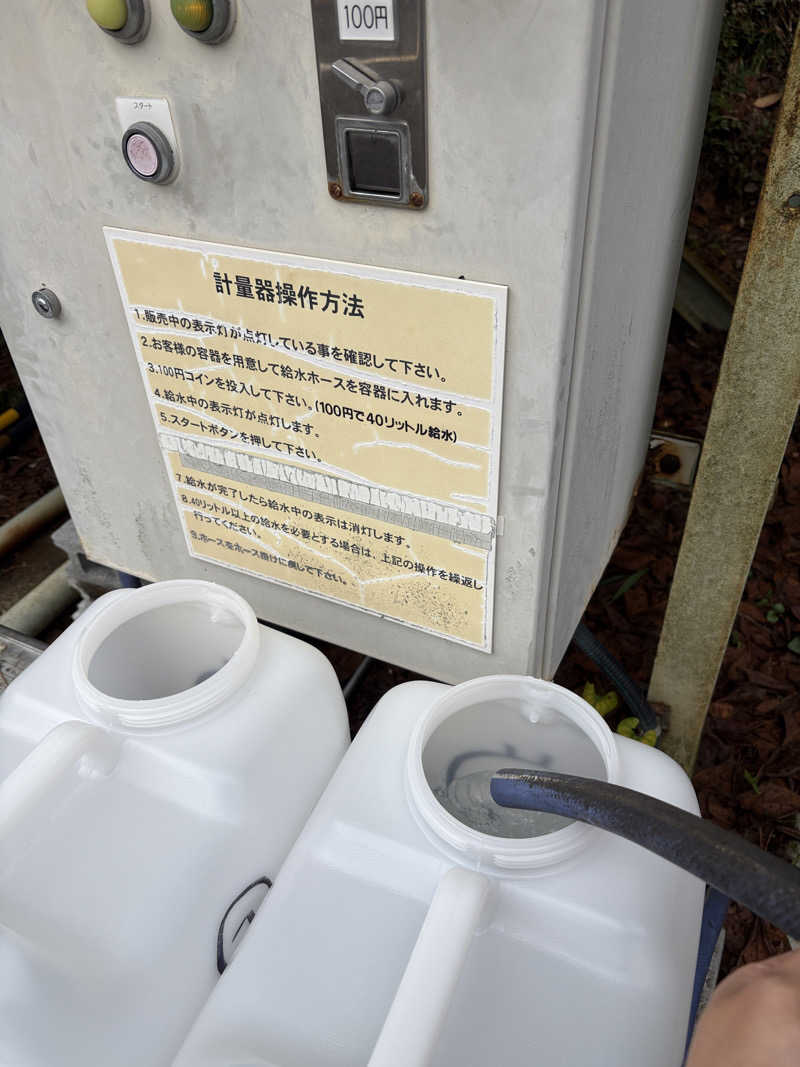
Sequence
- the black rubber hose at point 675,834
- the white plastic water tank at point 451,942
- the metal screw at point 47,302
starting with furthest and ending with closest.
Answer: the metal screw at point 47,302 < the white plastic water tank at point 451,942 < the black rubber hose at point 675,834

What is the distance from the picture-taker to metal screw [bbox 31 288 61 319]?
119 cm

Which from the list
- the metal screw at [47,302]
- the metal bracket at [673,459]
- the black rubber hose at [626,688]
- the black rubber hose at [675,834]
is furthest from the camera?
the metal bracket at [673,459]

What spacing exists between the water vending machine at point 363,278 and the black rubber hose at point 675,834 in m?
0.30

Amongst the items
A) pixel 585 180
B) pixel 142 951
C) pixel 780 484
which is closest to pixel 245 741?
pixel 142 951

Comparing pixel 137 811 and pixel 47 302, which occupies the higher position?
pixel 47 302

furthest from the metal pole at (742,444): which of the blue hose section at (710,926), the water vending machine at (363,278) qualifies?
the blue hose section at (710,926)

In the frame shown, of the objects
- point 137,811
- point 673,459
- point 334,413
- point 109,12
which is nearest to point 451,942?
point 137,811

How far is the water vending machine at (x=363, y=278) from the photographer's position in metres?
0.77

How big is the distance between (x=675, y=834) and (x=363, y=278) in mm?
674

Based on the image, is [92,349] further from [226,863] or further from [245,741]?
[226,863]

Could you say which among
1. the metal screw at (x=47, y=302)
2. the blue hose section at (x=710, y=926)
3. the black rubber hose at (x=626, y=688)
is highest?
the metal screw at (x=47, y=302)

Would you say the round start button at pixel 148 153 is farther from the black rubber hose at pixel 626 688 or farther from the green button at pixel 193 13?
the black rubber hose at pixel 626 688

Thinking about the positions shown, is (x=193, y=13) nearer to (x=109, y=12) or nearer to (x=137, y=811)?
(x=109, y=12)

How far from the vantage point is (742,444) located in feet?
4.12
